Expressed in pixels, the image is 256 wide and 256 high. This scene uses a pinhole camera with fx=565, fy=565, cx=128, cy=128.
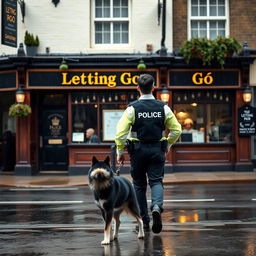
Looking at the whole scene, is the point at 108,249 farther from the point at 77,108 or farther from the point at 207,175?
the point at 77,108

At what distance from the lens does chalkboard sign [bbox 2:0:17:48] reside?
57.5 ft

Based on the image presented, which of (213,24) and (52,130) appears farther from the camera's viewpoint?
(52,130)

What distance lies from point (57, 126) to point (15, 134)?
6.35 ft

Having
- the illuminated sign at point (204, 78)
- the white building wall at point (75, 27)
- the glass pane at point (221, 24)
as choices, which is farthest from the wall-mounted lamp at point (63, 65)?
the glass pane at point (221, 24)

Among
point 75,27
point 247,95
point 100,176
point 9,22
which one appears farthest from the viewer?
point 75,27

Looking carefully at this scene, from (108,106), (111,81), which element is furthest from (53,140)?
(111,81)

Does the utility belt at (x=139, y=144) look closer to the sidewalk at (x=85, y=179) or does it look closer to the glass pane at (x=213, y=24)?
the sidewalk at (x=85, y=179)

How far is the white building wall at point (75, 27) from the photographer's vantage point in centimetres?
1916

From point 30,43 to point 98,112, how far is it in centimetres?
324

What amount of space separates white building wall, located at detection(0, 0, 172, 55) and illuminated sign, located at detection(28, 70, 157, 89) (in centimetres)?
76

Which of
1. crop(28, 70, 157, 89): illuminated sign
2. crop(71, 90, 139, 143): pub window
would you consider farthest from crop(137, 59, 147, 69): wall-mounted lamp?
crop(71, 90, 139, 143): pub window

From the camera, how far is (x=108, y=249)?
19.9 ft

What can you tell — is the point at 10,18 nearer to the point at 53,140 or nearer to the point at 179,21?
the point at 53,140

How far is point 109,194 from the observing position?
A: 20.0 ft
